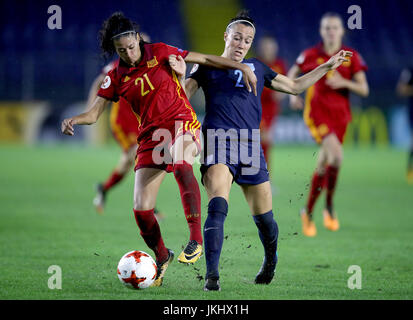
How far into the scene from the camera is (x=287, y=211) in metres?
9.55

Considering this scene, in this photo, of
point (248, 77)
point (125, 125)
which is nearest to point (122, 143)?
point (125, 125)

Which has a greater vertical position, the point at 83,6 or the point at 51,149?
the point at 83,6

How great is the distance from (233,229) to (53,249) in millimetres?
2066

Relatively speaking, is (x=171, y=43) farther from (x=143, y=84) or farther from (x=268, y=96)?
(x=143, y=84)

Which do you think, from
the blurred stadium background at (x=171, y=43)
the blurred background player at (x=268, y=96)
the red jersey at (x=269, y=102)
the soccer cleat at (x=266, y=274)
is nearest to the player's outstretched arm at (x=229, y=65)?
the soccer cleat at (x=266, y=274)

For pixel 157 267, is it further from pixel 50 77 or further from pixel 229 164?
pixel 50 77

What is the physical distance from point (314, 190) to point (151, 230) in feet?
10.9

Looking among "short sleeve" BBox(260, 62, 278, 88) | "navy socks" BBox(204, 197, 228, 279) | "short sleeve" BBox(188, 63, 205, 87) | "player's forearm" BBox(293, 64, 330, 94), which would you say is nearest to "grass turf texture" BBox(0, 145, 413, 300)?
"navy socks" BBox(204, 197, 228, 279)

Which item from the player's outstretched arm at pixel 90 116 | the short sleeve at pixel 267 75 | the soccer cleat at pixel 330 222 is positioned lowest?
the soccer cleat at pixel 330 222

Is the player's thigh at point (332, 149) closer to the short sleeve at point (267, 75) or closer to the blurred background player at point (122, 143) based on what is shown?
the blurred background player at point (122, 143)

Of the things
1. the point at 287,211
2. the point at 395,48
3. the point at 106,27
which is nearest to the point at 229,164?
the point at 106,27

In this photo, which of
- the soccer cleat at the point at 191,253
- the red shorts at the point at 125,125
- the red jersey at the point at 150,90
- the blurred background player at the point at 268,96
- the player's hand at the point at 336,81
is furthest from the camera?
the blurred background player at the point at 268,96

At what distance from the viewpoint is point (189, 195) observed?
16.7 ft

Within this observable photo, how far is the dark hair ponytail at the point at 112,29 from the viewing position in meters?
5.16
